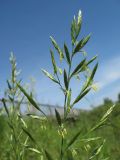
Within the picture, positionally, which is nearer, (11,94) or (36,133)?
(11,94)

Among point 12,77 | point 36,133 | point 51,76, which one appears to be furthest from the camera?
point 36,133

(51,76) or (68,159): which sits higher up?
(51,76)

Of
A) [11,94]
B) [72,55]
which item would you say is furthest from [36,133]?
[72,55]

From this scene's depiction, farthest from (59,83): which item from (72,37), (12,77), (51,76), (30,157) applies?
(30,157)

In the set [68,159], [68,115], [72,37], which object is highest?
[72,37]

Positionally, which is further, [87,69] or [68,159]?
[87,69]

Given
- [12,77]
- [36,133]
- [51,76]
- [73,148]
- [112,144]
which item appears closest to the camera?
[73,148]

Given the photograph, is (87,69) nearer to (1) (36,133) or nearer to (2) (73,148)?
(2) (73,148)

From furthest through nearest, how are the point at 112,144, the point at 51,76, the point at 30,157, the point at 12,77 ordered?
the point at 112,144, the point at 30,157, the point at 12,77, the point at 51,76

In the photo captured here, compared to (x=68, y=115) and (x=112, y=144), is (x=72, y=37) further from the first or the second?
(x=112, y=144)
